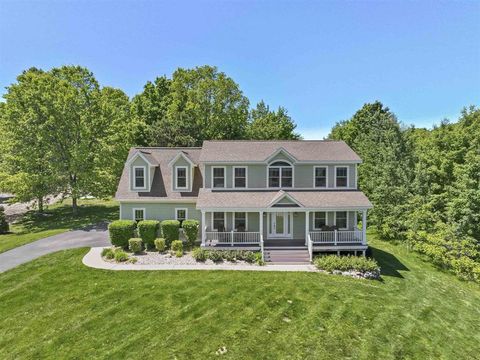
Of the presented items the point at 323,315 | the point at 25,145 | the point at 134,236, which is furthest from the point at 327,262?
the point at 25,145

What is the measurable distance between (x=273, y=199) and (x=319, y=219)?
3816 millimetres

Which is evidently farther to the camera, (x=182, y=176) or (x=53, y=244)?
(x=182, y=176)

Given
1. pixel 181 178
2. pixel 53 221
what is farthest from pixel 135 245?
pixel 53 221

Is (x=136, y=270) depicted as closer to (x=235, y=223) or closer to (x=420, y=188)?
(x=235, y=223)

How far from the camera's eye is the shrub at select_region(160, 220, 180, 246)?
19375mm

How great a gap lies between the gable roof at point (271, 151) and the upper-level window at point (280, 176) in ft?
3.10

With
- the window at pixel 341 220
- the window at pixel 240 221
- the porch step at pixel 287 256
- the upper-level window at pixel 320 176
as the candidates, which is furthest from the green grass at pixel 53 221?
the window at pixel 341 220

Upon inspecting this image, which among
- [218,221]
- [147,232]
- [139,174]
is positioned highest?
[139,174]

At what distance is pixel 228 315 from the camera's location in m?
11.5

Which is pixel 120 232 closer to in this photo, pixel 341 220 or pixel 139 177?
pixel 139 177

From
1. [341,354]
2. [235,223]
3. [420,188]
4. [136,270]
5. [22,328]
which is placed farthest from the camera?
[420,188]

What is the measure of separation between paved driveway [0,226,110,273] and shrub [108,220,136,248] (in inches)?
96.6

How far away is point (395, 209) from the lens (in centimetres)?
2416

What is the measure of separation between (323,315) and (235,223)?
948 centimetres
